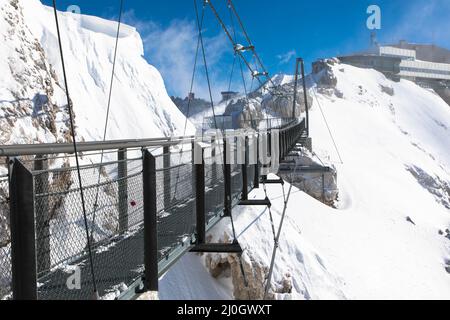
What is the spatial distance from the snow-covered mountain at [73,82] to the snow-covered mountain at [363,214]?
5386 mm

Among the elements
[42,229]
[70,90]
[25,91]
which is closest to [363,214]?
[70,90]

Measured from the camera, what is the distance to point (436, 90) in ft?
261

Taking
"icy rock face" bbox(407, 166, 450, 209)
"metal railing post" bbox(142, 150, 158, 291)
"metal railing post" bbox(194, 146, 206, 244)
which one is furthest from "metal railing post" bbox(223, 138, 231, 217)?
"icy rock face" bbox(407, 166, 450, 209)

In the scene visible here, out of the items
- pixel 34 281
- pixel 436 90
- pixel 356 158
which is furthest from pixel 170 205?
pixel 436 90

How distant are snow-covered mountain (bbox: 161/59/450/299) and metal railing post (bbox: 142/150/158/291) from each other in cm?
Result: 920

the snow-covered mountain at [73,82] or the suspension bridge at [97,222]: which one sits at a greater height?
the snow-covered mountain at [73,82]

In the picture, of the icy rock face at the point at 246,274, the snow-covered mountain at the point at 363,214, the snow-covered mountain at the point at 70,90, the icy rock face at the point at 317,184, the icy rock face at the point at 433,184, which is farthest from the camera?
the icy rock face at the point at 433,184

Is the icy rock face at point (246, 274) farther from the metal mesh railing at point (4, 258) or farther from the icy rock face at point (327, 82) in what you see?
the icy rock face at point (327, 82)

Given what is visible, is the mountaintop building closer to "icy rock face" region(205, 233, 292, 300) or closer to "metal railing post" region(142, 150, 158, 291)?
"icy rock face" region(205, 233, 292, 300)

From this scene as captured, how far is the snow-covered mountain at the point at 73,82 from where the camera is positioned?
36.5 ft

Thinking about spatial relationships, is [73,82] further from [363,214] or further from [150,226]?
[363,214]

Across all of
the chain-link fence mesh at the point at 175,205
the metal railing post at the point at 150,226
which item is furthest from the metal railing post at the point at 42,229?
the chain-link fence mesh at the point at 175,205

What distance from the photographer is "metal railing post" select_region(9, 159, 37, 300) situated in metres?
1.92
